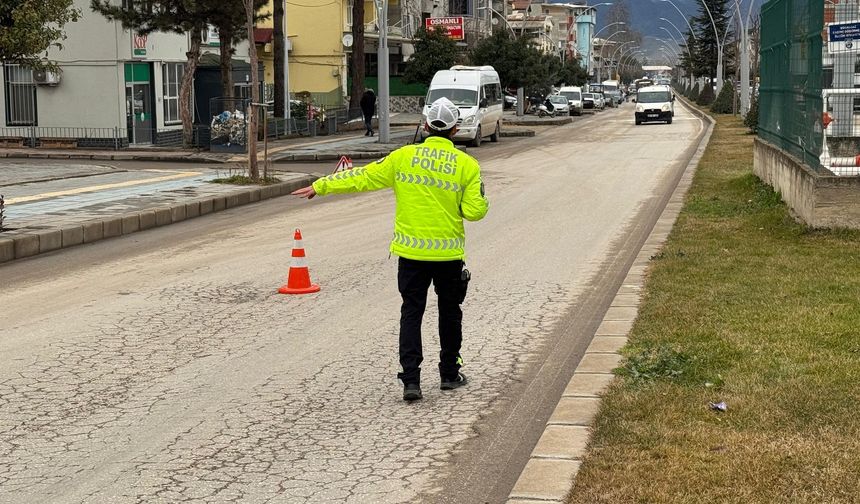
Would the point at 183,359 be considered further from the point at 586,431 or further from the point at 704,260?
the point at 704,260

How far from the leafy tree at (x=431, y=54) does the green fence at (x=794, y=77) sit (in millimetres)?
46647

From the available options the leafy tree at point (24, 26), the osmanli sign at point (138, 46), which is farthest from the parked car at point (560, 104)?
the leafy tree at point (24, 26)

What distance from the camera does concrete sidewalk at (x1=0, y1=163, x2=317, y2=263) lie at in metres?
14.9

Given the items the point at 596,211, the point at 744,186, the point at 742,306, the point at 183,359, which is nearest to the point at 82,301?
the point at 183,359

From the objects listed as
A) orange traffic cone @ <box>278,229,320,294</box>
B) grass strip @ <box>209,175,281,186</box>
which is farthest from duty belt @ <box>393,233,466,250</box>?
grass strip @ <box>209,175,281,186</box>

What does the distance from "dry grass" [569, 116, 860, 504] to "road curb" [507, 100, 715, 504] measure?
0.08 metres

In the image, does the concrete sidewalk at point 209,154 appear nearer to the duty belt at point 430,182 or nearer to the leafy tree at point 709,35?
the duty belt at point 430,182

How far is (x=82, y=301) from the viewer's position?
10.5 m

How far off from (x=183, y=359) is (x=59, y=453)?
2.21m

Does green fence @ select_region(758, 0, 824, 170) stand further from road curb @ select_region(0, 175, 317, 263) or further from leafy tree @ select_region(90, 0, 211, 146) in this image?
leafy tree @ select_region(90, 0, 211, 146)

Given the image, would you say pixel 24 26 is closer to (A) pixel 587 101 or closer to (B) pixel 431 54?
(B) pixel 431 54

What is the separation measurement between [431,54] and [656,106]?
1381 cm

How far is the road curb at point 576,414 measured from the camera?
5094 mm

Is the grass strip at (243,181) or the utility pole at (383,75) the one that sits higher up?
the utility pole at (383,75)
